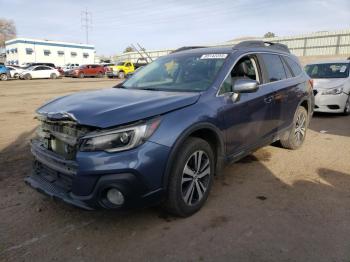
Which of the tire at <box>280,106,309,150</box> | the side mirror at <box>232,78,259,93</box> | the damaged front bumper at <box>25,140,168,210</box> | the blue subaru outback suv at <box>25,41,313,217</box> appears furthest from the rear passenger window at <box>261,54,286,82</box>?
the damaged front bumper at <box>25,140,168,210</box>

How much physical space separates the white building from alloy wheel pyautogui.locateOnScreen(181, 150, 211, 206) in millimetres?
69537

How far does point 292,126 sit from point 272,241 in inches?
118

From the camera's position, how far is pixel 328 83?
9.13m

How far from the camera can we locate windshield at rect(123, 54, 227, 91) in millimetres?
3984

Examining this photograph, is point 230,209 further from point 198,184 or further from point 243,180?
point 243,180

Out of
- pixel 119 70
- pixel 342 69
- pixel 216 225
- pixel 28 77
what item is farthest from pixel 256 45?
pixel 28 77

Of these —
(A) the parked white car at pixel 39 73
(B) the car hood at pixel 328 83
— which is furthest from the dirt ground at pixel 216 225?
(A) the parked white car at pixel 39 73

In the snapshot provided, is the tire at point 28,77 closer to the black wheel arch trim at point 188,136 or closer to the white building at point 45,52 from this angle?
the black wheel arch trim at point 188,136

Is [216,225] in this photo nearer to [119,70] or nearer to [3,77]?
[3,77]

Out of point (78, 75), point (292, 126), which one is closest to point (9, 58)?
point (78, 75)

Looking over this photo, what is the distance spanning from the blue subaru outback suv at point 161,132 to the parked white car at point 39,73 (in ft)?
102

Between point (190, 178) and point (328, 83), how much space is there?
7.16 metres

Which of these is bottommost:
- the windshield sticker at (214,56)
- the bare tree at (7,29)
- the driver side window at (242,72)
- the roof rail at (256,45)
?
the driver side window at (242,72)

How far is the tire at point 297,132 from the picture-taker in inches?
226
